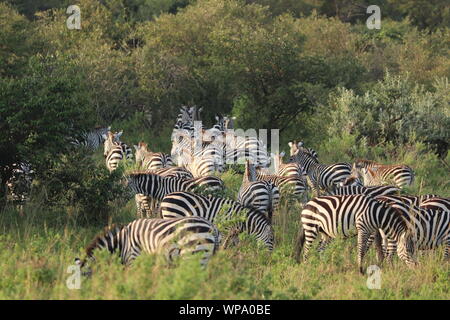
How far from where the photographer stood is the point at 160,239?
855 cm

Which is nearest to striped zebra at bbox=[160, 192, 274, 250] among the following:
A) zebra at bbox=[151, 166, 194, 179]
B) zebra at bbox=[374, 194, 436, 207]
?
zebra at bbox=[374, 194, 436, 207]

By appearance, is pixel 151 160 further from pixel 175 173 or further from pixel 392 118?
pixel 392 118

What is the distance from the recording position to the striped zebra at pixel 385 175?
15.7m

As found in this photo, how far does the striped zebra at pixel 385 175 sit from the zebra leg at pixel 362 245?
5.19 meters

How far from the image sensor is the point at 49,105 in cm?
1246

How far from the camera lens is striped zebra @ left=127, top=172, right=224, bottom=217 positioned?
1310cm

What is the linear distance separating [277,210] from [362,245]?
321 centimetres

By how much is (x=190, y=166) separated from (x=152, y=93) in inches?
307

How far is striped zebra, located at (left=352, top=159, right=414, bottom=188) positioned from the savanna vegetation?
1.02m

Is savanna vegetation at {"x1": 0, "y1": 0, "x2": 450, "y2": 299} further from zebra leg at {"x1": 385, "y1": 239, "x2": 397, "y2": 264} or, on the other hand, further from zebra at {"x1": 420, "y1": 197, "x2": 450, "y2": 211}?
zebra at {"x1": 420, "y1": 197, "x2": 450, "y2": 211}

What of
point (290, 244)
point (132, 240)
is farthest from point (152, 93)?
point (132, 240)

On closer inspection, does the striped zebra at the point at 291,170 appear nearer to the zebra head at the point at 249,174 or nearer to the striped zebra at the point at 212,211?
the zebra head at the point at 249,174
